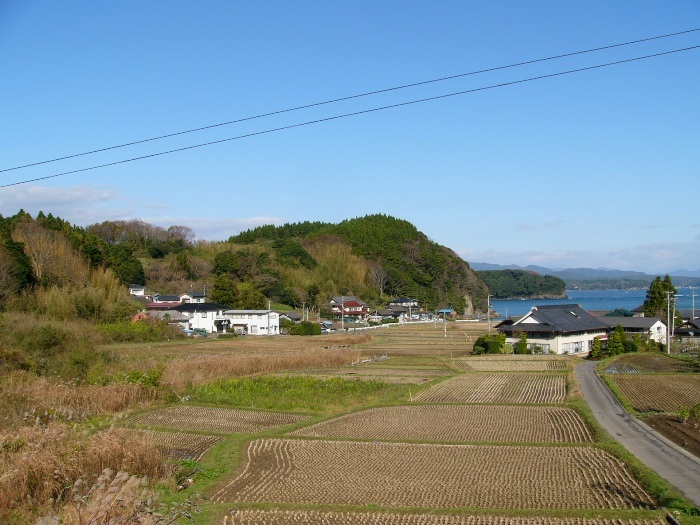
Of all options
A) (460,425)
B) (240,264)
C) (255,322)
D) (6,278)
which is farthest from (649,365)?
(240,264)

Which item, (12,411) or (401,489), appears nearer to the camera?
(401,489)

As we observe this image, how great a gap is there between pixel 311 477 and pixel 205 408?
10421mm

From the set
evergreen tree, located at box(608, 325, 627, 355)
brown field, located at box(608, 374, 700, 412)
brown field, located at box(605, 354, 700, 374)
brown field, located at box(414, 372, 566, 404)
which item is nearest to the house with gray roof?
evergreen tree, located at box(608, 325, 627, 355)

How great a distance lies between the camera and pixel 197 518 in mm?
9992

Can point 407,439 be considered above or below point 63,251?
below

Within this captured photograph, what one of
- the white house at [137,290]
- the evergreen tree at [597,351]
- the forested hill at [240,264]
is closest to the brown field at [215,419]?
the evergreen tree at [597,351]

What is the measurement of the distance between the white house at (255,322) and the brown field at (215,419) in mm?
38799

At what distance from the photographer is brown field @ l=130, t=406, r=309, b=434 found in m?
18.8

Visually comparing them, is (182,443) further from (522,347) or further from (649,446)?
(522,347)

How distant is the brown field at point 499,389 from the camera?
2320cm

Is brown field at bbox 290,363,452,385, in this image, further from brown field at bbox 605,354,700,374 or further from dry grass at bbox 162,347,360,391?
brown field at bbox 605,354,700,374

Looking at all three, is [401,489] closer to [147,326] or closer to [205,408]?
[205,408]

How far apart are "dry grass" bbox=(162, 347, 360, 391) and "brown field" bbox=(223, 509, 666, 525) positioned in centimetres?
1558

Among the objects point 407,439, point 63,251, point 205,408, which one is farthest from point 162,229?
point 407,439
